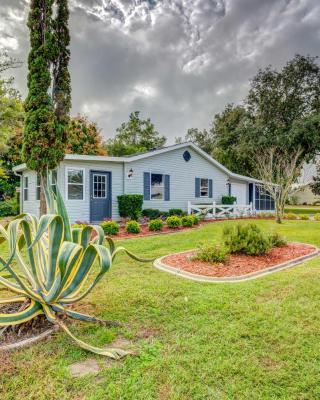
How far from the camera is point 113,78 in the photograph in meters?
14.0

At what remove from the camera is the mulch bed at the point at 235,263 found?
193 inches

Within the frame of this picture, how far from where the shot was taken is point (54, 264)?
8.67ft

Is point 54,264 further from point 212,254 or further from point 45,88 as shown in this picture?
point 45,88

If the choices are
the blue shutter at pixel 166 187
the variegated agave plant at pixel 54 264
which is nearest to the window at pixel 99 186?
the blue shutter at pixel 166 187

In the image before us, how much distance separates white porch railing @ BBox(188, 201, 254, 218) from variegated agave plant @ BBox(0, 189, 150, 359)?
1164 cm

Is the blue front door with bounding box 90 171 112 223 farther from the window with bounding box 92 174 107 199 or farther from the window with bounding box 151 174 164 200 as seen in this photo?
the window with bounding box 151 174 164 200

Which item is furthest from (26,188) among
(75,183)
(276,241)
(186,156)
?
(276,241)

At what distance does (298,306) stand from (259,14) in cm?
1178

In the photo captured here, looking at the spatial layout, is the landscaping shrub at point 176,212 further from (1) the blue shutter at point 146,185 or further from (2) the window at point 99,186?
(2) the window at point 99,186

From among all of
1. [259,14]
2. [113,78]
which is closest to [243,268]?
[259,14]

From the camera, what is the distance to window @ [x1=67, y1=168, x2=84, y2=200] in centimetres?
1132

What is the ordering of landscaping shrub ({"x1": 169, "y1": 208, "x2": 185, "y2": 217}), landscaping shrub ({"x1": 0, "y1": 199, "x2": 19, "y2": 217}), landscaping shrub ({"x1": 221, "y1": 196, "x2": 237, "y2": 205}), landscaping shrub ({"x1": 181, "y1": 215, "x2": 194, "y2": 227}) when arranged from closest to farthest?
landscaping shrub ({"x1": 181, "y1": 215, "x2": 194, "y2": 227}) → landscaping shrub ({"x1": 169, "y1": 208, "x2": 185, "y2": 217}) → landscaping shrub ({"x1": 221, "y1": 196, "x2": 237, "y2": 205}) → landscaping shrub ({"x1": 0, "y1": 199, "x2": 19, "y2": 217})

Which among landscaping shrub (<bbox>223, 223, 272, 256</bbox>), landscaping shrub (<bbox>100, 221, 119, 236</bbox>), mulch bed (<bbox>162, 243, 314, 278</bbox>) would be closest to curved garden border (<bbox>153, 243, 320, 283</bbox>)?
mulch bed (<bbox>162, 243, 314, 278</bbox>)

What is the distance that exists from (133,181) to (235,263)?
8368 mm
